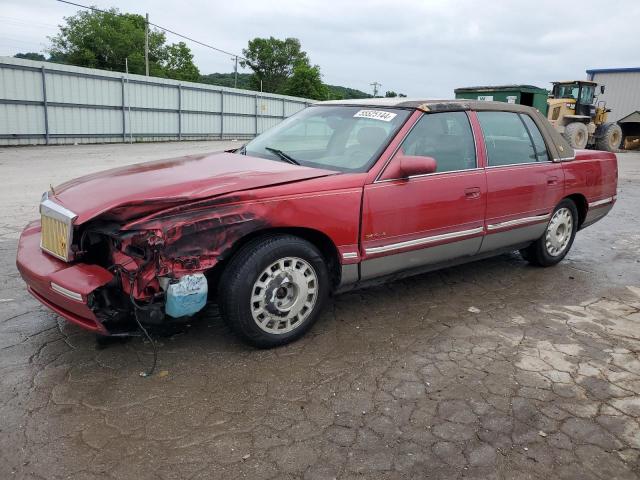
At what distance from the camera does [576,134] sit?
19734 millimetres

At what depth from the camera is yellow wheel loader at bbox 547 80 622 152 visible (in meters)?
20.0

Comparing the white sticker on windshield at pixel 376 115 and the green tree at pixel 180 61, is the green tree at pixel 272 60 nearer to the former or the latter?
the green tree at pixel 180 61

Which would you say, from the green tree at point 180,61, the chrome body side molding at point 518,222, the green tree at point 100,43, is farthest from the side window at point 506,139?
the green tree at point 180,61

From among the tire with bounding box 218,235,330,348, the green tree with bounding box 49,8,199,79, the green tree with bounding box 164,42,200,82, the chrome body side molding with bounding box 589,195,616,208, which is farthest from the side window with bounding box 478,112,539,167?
A: the green tree with bounding box 164,42,200,82

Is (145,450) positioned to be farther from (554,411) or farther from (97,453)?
(554,411)

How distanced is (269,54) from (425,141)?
76.5 meters

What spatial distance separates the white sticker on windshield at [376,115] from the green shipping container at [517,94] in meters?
15.9

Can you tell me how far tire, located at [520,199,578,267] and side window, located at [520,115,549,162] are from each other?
56cm

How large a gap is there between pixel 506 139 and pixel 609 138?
69.9ft

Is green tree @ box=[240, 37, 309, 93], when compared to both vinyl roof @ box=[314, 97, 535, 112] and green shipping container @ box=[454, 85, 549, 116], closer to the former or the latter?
green shipping container @ box=[454, 85, 549, 116]

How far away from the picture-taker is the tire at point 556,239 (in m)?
5.20

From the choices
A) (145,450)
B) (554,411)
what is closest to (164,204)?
(145,450)

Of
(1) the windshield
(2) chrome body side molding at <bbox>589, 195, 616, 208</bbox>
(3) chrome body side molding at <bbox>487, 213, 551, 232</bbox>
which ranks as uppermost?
(1) the windshield

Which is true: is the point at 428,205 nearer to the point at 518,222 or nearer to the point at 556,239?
the point at 518,222
